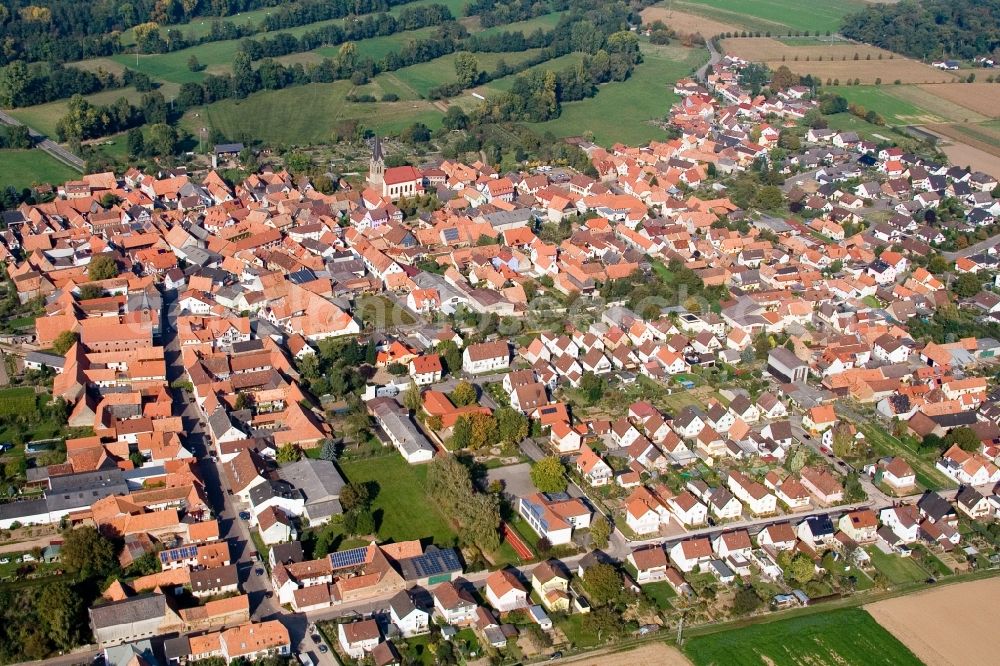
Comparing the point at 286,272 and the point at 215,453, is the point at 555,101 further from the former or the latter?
the point at 215,453

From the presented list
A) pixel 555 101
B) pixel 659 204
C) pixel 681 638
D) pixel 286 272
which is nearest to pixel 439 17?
pixel 555 101

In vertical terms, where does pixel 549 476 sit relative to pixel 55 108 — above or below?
below

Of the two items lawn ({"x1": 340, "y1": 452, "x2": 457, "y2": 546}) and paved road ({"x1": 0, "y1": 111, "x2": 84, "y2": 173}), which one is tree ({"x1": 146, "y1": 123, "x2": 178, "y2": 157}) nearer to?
paved road ({"x1": 0, "y1": 111, "x2": 84, "y2": 173})

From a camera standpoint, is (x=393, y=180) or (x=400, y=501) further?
(x=393, y=180)

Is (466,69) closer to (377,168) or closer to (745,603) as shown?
(377,168)

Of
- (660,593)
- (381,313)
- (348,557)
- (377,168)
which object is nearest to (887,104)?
(377,168)

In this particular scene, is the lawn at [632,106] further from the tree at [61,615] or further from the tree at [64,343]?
the tree at [61,615]
